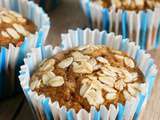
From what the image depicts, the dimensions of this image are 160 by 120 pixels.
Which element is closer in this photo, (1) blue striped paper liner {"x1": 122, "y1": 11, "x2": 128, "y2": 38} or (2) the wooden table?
(2) the wooden table

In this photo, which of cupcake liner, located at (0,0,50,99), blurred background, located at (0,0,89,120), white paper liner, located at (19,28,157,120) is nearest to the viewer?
white paper liner, located at (19,28,157,120)

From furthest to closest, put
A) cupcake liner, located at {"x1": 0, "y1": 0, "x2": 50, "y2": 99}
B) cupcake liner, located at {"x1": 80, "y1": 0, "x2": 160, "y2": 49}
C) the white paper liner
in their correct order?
cupcake liner, located at {"x1": 80, "y1": 0, "x2": 160, "y2": 49} < cupcake liner, located at {"x1": 0, "y1": 0, "x2": 50, "y2": 99} < the white paper liner

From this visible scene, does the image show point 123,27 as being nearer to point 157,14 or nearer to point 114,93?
point 157,14

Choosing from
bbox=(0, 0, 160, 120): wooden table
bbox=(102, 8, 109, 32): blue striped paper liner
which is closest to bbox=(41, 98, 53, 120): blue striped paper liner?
bbox=(0, 0, 160, 120): wooden table

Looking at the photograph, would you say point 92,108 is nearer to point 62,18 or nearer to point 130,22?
point 130,22

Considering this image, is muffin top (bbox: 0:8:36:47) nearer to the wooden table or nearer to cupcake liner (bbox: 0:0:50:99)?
cupcake liner (bbox: 0:0:50:99)

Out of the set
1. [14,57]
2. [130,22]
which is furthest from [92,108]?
[130,22]
